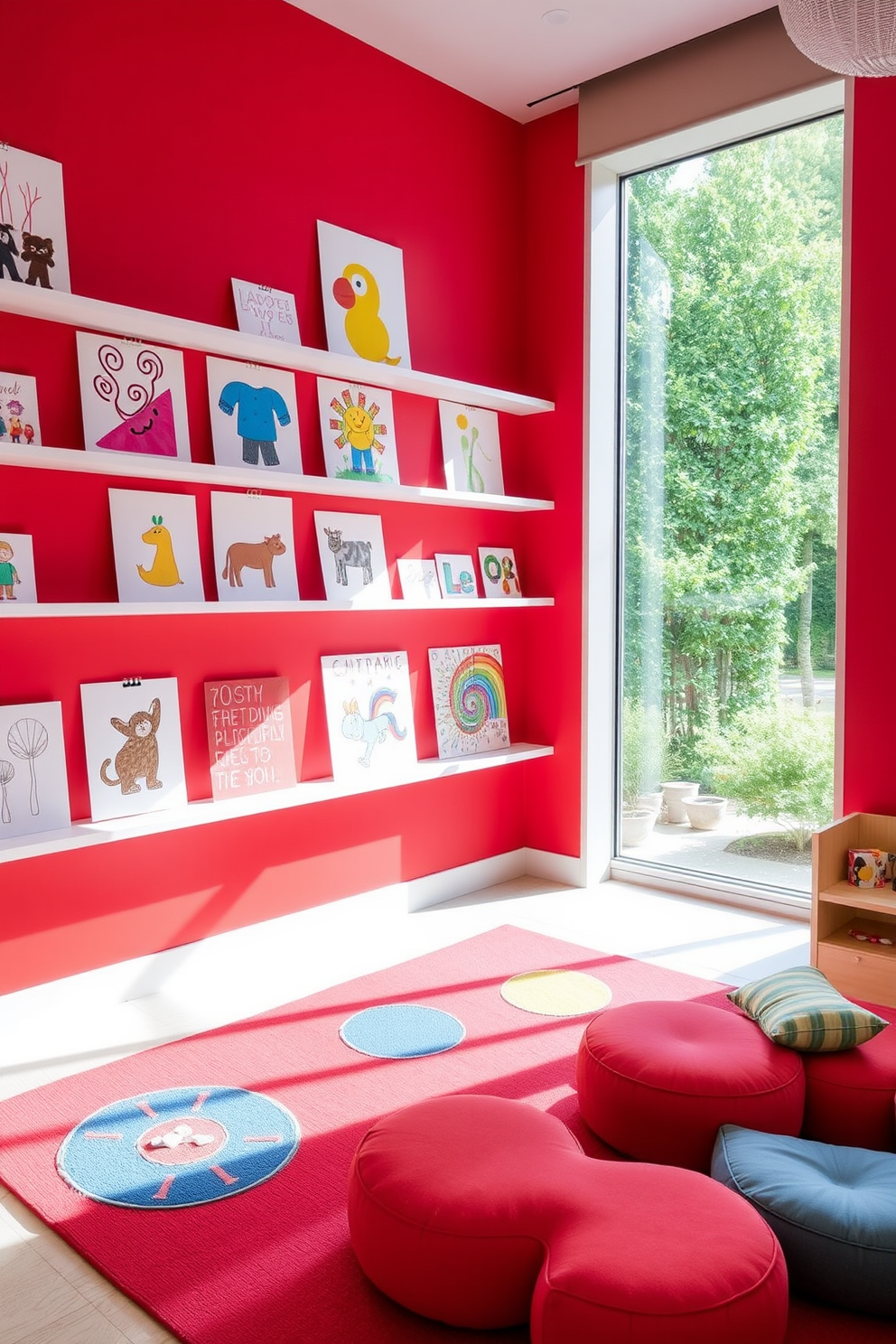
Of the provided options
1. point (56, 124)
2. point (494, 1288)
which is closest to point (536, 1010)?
point (494, 1288)

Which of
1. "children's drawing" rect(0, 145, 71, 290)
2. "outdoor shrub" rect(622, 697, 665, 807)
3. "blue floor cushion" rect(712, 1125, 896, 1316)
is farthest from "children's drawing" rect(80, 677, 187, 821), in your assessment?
"outdoor shrub" rect(622, 697, 665, 807)

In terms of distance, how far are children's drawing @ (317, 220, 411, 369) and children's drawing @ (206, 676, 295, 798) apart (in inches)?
48.4

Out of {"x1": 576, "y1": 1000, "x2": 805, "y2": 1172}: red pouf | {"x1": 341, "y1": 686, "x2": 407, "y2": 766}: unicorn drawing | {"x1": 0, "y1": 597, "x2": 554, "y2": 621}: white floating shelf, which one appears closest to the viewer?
{"x1": 576, "y1": 1000, "x2": 805, "y2": 1172}: red pouf

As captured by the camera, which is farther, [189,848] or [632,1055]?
[189,848]

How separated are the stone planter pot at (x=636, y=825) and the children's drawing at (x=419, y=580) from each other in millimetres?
1303

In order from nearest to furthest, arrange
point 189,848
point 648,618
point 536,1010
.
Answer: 1. point 536,1010
2. point 189,848
3. point 648,618

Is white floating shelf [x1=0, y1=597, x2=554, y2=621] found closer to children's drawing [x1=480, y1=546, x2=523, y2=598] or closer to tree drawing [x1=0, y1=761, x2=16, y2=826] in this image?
children's drawing [x1=480, y1=546, x2=523, y2=598]

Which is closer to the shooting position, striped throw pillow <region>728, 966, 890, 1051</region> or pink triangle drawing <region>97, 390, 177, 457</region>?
striped throw pillow <region>728, 966, 890, 1051</region>

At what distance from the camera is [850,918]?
11.4 ft

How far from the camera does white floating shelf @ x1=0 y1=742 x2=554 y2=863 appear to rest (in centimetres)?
277

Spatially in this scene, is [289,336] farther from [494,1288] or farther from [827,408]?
[494,1288]

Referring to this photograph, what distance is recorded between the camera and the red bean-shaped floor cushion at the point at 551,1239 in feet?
5.02

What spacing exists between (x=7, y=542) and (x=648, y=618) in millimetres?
2618

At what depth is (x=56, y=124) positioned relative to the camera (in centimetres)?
289
